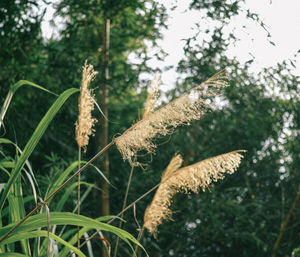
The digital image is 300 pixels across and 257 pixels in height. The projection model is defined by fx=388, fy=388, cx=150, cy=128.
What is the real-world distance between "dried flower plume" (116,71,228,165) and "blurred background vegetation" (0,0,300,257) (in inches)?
58.1

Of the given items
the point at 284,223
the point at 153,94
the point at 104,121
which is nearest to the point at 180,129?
the point at 104,121

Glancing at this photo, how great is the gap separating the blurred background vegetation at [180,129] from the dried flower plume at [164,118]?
1477 mm

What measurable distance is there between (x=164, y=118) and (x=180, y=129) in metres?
Result: 1.81

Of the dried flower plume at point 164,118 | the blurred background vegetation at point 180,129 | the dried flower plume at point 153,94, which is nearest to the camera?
the dried flower plume at point 164,118

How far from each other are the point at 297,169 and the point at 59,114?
1.98 metres

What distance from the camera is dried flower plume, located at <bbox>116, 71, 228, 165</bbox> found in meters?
1.12

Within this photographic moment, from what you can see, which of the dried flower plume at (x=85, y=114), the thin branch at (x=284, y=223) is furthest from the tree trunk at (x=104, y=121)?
the dried flower plume at (x=85, y=114)

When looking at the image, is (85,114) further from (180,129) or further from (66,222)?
(180,129)

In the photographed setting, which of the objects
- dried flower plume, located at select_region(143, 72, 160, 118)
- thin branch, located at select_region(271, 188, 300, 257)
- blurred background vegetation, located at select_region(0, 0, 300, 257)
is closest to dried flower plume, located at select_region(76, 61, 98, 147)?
dried flower plume, located at select_region(143, 72, 160, 118)

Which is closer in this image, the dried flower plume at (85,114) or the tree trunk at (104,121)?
the dried flower plume at (85,114)

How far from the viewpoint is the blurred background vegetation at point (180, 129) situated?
2.89 meters

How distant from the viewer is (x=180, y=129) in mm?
2957

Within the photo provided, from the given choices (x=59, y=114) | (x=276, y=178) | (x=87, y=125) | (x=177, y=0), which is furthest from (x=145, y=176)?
(x=87, y=125)

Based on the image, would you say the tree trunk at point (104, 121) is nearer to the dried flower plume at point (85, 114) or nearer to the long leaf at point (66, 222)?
the dried flower plume at point (85, 114)
